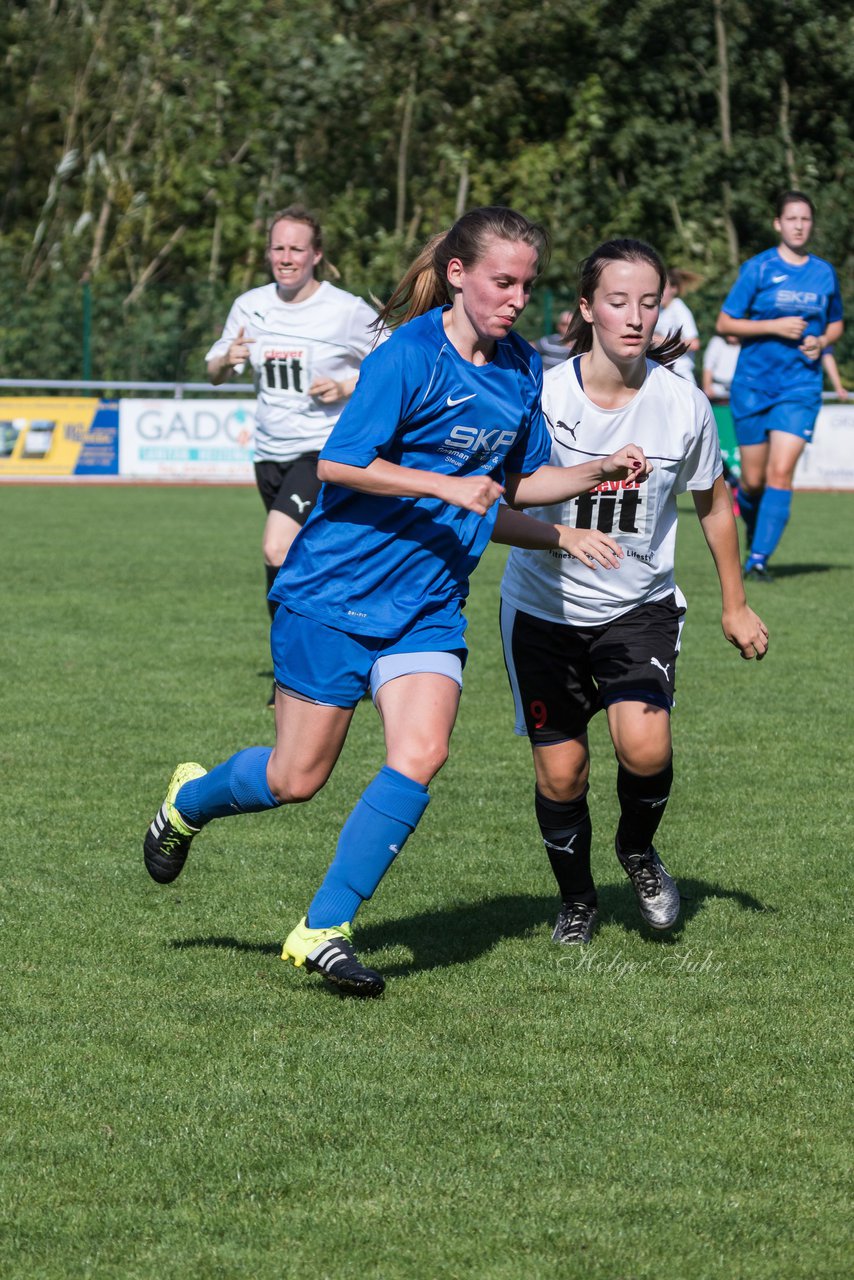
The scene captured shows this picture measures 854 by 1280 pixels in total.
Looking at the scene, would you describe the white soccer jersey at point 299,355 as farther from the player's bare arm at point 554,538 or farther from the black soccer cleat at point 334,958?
the black soccer cleat at point 334,958

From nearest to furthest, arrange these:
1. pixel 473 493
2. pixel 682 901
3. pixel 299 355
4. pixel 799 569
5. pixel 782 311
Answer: pixel 473 493 < pixel 682 901 < pixel 299 355 < pixel 782 311 < pixel 799 569

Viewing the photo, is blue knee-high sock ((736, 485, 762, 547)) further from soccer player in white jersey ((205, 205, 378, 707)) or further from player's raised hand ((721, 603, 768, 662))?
player's raised hand ((721, 603, 768, 662))

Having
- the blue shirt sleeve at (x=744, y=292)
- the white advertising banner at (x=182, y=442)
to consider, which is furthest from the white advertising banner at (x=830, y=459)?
the blue shirt sleeve at (x=744, y=292)

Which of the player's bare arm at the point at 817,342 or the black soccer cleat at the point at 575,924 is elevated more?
the player's bare arm at the point at 817,342

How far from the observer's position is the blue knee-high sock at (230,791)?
4477 mm

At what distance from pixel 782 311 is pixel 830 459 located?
11.2 meters

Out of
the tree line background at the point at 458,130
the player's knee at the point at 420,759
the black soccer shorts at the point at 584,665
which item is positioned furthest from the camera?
the tree line background at the point at 458,130

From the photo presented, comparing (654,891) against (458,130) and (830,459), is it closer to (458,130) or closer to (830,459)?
(830,459)

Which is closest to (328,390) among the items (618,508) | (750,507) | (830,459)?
(618,508)

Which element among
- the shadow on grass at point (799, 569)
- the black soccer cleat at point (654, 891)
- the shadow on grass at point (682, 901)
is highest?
the black soccer cleat at point (654, 891)

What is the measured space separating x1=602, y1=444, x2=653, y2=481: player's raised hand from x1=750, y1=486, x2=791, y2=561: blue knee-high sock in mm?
7921

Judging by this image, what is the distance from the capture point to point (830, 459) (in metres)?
22.7

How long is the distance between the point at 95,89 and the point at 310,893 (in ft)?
105

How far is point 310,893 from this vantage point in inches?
203
